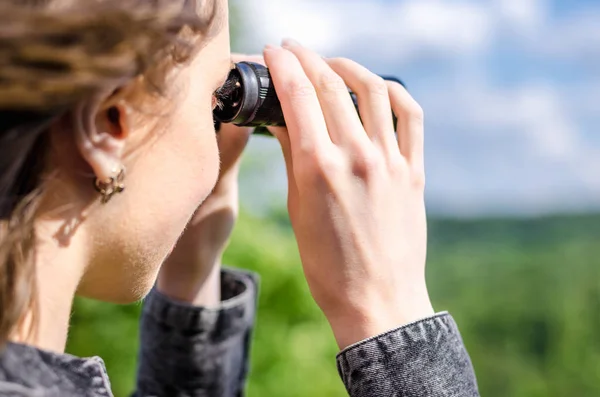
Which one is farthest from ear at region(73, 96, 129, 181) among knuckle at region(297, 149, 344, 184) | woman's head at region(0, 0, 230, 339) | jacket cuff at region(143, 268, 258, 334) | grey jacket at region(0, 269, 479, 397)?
jacket cuff at region(143, 268, 258, 334)

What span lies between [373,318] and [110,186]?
0.36m

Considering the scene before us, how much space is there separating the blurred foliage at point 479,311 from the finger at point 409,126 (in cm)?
145

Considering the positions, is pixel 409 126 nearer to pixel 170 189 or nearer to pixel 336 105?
pixel 336 105

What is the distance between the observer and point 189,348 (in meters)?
1.16

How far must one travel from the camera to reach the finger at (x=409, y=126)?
0.99m

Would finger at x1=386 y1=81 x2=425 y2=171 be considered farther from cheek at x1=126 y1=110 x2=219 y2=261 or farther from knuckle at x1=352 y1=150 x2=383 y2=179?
cheek at x1=126 y1=110 x2=219 y2=261

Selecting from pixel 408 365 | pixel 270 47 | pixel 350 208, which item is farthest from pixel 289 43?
pixel 408 365

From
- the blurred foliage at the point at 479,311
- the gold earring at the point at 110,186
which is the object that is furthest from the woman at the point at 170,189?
the blurred foliage at the point at 479,311

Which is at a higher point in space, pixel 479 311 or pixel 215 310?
pixel 215 310

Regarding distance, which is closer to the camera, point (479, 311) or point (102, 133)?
point (102, 133)

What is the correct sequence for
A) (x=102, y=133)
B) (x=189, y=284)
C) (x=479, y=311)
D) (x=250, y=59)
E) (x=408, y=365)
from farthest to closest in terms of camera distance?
(x=479, y=311)
(x=189, y=284)
(x=250, y=59)
(x=408, y=365)
(x=102, y=133)

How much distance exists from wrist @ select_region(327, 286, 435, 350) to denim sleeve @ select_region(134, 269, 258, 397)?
30cm

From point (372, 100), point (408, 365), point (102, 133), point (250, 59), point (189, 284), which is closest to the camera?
point (102, 133)

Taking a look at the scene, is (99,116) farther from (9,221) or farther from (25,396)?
(25,396)
